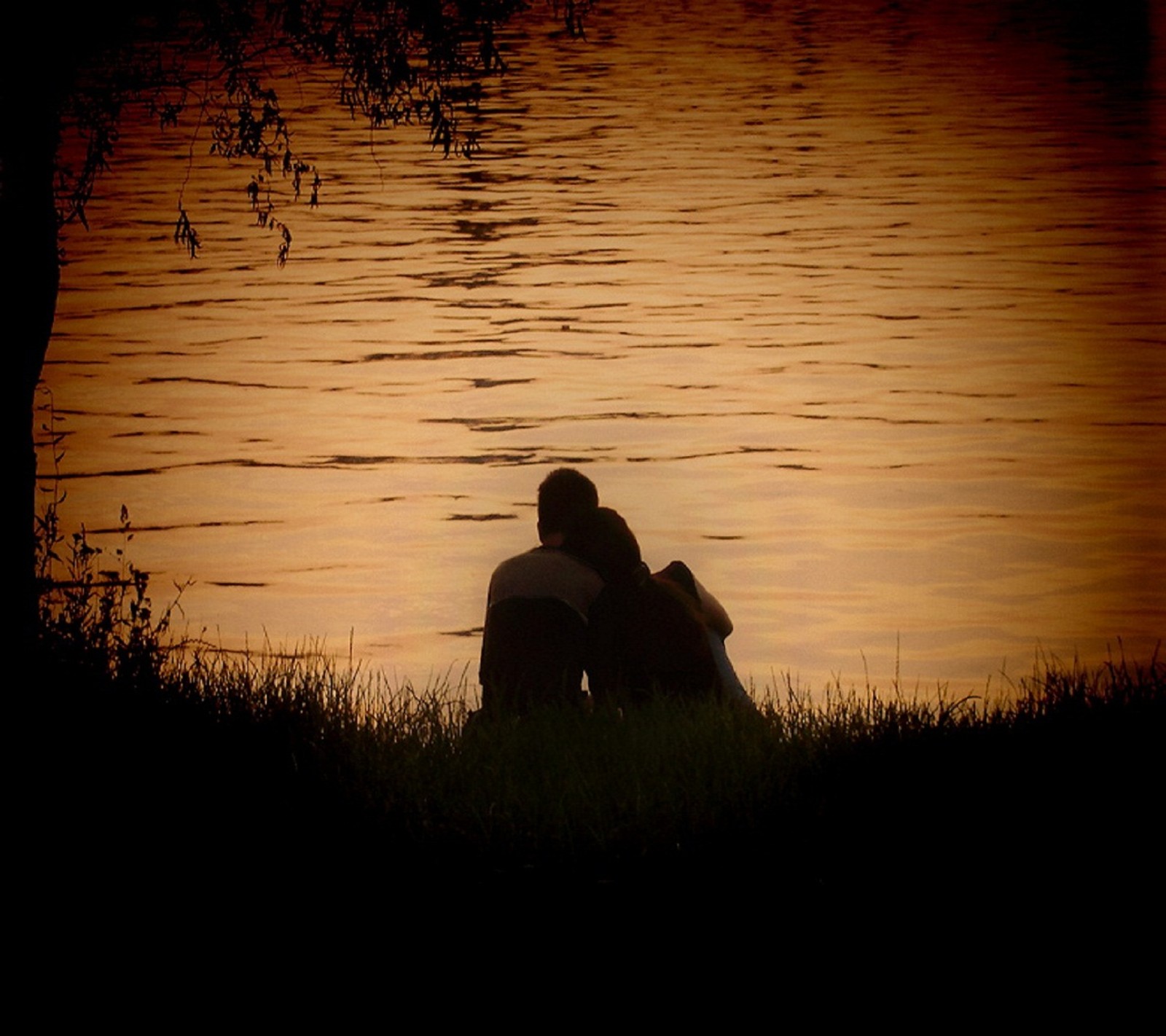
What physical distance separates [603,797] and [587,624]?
167cm

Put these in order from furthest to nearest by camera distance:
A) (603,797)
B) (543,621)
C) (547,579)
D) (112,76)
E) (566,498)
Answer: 1. (112,76)
2. (566,498)
3. (547,579)
4. (543,621)
5. (603,797)

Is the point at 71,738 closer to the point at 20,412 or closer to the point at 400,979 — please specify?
the point at 20,412

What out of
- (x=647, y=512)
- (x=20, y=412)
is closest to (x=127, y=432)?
(x=647, y=512)

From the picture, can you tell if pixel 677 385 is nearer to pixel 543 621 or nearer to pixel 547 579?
pixel 547 579

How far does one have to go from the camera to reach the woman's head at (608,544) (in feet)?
30.1

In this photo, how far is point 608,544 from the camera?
9.17 metres

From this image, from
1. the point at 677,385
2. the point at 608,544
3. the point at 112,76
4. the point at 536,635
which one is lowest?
the point at 536,635

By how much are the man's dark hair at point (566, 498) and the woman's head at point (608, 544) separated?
1.9 inches

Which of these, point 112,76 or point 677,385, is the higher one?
point 677,385

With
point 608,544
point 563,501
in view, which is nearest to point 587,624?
point 608,544

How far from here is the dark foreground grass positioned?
714 centimetres

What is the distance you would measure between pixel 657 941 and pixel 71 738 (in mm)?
2515

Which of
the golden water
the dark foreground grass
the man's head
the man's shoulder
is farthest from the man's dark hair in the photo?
the golden water

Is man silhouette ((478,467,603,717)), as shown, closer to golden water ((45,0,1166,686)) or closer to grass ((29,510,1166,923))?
grass ((29,510,1166,923))
